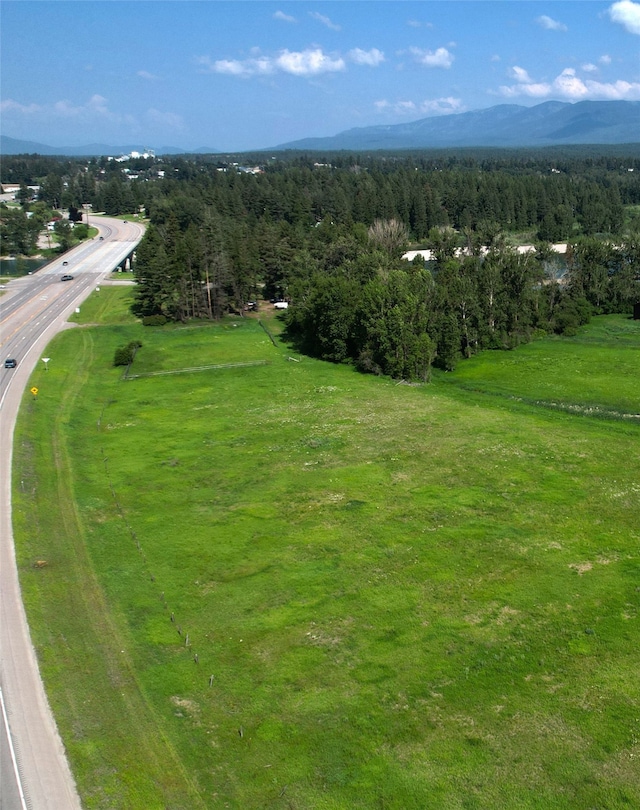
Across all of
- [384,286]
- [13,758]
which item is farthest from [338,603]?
[384,286]

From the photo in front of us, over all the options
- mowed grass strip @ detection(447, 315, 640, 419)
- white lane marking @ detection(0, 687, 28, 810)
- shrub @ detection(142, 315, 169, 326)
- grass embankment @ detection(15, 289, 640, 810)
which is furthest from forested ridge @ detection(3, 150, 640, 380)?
white lane marking @ detection(0, 687, 28, 810)

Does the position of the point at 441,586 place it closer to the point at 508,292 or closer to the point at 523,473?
the point at 523,473

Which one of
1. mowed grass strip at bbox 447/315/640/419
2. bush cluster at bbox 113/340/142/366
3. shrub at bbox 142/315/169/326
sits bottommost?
mowed grass strip at bbox 447/315/640/419

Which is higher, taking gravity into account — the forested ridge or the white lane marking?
the forested ridge

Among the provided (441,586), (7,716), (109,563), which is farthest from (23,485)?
(441,586)

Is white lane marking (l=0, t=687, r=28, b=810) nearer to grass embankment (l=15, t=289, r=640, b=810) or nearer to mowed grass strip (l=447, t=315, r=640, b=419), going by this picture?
grass embankment (l=15, t=289, r=640, b=810)

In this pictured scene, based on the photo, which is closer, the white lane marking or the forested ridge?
the white lane marking

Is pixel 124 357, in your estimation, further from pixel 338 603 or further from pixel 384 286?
pixel 338 603

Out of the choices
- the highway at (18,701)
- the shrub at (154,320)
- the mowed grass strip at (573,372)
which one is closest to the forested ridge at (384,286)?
the shrub at (154,320)
